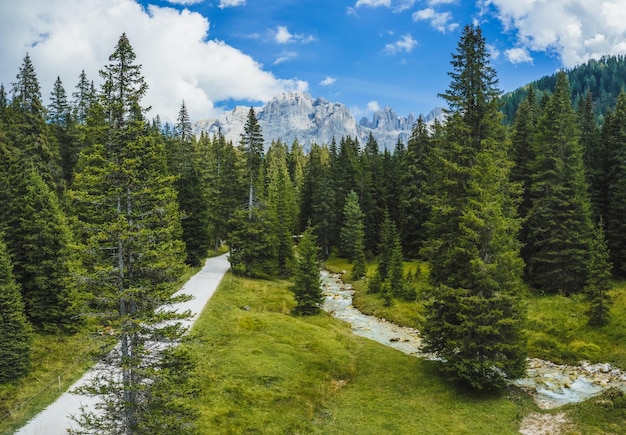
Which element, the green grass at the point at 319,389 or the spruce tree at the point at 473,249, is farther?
the spruce tree at the point at 473,249

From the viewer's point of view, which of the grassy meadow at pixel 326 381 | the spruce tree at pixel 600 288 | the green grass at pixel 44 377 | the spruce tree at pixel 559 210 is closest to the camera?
the green grass at pixel 44 377

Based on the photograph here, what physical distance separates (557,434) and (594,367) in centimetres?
1019

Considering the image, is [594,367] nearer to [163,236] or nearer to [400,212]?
[163,236]

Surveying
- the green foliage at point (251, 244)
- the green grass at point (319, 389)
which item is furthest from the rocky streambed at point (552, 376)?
the green foliage at point (251, 244)

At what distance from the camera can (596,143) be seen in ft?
180

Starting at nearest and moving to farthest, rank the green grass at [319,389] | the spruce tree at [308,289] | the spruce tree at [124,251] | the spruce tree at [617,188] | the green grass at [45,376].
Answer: the spruce tree at [124,251], the green grass at [45,376], the green grass at [319,389], the spruce tree at [308,289], the spruce tree at [617,188]

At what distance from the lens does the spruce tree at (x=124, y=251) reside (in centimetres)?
1301

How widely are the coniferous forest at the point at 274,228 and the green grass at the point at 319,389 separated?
1.85 m

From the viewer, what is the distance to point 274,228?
166 ft

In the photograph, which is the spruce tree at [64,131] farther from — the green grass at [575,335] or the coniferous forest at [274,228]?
the green grass at [575,335]

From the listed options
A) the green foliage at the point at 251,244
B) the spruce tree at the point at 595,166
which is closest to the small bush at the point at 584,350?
the spruce tree at the point at 595,166

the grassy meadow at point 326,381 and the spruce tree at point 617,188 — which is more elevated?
the spruce tree at point 617,188

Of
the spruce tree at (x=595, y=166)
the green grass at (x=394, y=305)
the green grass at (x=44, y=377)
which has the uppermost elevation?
the spruce tree at (x=595, y=166)

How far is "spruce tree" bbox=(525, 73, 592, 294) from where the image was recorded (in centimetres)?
3866
